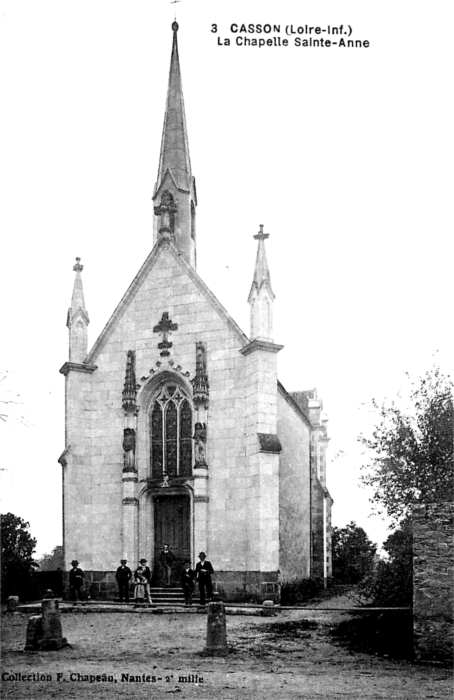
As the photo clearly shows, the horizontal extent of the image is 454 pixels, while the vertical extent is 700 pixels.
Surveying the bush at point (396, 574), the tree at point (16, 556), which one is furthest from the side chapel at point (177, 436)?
the bush at point (396, 574)

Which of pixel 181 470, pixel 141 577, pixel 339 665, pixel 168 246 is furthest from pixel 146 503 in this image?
pixel 339 665

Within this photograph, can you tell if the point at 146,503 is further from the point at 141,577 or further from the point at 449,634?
the point at 449,634

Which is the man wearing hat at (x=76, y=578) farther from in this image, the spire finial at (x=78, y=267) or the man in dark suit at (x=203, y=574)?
the spire finial at (x=78, y=267)

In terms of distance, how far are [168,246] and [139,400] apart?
16.0 feet

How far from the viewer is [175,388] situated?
26.2 metres

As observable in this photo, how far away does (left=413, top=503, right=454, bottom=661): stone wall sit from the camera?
13.2 m

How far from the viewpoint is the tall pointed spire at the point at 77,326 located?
2712 cm

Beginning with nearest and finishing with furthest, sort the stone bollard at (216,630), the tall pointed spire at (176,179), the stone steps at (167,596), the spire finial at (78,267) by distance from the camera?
the stone bollard at (216,630) < the stone steps at (167,596) < the spire finial at (78,267) < the tall pointed spire at (176,179)

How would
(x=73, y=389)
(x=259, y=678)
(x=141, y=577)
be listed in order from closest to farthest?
1. (x=259, y=678)
2. (x=141, y=577)
3. (x=73, y=389)

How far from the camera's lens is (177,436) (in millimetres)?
25859

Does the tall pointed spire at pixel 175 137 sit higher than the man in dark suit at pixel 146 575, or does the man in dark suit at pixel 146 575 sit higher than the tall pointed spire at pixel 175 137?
the tall pointed spire at pixel 175 137

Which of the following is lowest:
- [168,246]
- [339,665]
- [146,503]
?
[339,665]

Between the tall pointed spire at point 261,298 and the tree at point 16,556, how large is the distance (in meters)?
10.3

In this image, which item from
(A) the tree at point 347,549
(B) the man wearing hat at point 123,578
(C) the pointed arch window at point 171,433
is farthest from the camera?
(A) the tree at point 347,549
